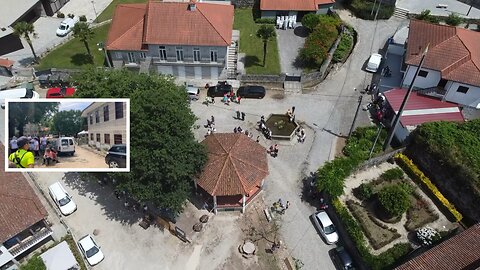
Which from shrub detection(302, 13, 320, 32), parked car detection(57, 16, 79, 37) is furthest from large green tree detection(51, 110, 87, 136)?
shrub detection(302, 13, 320, 32)

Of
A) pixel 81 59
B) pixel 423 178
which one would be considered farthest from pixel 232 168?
pixel 81 59

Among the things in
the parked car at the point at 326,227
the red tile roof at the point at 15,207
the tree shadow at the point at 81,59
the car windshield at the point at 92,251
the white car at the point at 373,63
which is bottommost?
the car windshield at the point at 92,251

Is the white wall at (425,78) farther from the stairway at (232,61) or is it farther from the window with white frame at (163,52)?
the window with white frame at (163,52)

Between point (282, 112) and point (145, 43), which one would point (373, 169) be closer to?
point (282, 112)

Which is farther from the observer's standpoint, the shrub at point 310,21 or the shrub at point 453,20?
the shrub at point 310,21

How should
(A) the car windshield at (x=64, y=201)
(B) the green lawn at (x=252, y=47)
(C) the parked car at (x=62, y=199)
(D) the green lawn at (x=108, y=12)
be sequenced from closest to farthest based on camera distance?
(C) the parked car at (x=62, y=199) → (A) the car windshield at (x=64, y=201) → (B) the green lawn at (x=252, y=47) → (D) the green lawn at (x=108, y=12)

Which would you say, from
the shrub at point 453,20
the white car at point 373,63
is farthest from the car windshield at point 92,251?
the shrub at point 453,20
